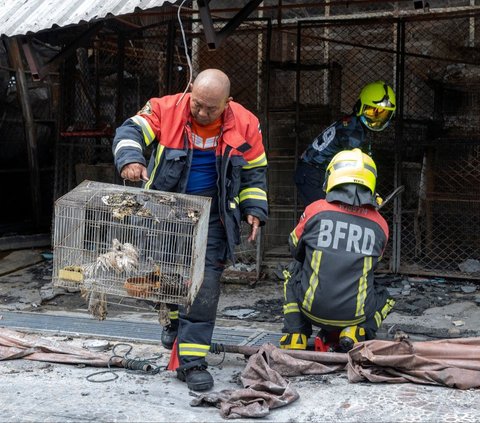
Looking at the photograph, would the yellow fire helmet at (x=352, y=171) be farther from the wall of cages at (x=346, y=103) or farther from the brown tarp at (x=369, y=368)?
the wall of cages at (x=346, y=103)

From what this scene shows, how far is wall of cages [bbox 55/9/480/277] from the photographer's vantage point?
339 inches

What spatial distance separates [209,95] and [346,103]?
554cm

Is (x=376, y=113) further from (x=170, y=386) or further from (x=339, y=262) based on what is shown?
(x=170, y=386)

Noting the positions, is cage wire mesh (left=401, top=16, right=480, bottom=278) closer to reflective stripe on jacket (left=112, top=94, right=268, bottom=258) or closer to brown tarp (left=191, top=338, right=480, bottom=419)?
brown tarp (left=191, top=338, right=480, bottom=419)

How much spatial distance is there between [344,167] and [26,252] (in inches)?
236

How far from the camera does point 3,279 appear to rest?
866 cm

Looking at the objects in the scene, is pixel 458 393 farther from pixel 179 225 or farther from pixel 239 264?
pixel 239 264

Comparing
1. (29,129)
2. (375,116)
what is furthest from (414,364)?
(29,129)

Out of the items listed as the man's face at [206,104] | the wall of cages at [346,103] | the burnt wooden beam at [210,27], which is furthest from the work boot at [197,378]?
the wall of cages at [346,103]

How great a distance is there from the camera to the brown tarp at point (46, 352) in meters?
5.17

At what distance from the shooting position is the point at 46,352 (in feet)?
17.6

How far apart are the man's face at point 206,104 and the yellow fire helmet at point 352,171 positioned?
0.94 metres

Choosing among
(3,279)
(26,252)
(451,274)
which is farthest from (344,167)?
(26,252)

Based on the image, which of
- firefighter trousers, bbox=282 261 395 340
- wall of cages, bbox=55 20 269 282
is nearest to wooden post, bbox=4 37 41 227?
wall of cages, bbox=55 20 269 282
